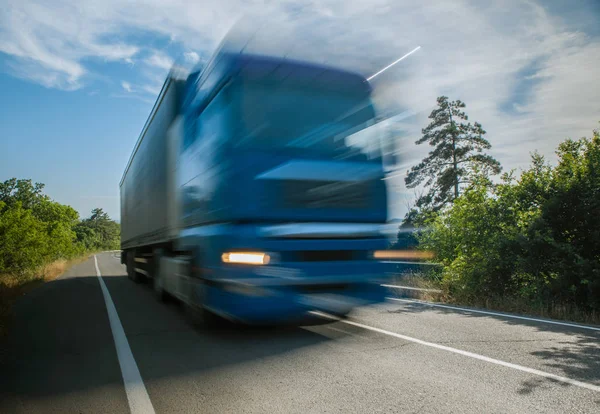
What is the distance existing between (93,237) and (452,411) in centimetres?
10656

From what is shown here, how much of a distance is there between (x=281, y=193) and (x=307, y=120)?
1048 mm

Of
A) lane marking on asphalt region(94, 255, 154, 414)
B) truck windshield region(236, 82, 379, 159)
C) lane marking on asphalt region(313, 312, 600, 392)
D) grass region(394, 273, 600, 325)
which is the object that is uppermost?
truck windshield region(236, 82, 379, 159)

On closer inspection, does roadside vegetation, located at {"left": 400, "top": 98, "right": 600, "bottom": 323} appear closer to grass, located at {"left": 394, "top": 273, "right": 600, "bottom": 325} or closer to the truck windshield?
grass, located at {"left": 394, "top": 273, "right": 600, "bottom": 325}

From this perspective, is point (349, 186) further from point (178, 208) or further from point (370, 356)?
point (178, 208)

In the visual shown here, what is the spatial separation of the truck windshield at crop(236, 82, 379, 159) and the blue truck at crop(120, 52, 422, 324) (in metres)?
0.01

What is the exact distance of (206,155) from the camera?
19.1ft

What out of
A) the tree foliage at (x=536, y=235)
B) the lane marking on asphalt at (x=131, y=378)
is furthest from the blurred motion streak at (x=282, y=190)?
the tree foliage at (x=536, y=235)

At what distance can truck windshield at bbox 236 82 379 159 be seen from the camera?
207 inches

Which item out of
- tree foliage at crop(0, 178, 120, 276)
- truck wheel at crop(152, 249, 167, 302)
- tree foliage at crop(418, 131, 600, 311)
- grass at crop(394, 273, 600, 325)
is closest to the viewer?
grass at crop(394, 273, 600, 325)

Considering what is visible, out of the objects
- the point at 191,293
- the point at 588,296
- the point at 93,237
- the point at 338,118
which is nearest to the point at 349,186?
the point at 338,118

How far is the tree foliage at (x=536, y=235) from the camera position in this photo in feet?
27.4

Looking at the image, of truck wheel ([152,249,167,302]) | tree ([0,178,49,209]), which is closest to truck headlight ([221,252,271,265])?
truck wheel ([152,249,167,302])

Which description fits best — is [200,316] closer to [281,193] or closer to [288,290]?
[288,290]

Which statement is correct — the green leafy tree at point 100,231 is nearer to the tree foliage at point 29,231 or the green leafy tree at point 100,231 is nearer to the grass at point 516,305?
the tree foliage at point 29,231
